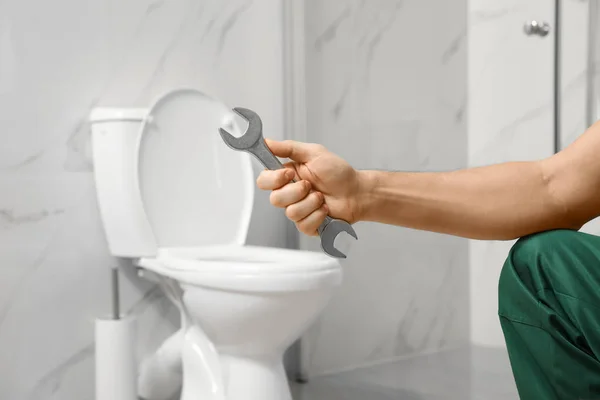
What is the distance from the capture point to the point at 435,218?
3.37 ft

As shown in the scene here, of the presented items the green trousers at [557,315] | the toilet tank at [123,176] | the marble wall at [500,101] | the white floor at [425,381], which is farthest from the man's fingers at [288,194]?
the marble wall at [500,101]

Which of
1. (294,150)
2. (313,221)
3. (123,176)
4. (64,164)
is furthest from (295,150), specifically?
(64,164)

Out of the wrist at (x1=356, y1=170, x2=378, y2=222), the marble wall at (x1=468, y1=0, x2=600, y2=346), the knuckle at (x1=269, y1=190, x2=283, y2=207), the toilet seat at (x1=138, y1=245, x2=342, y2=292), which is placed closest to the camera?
the knuckle at (x1=269, y1=190, x2=283, y2=207)

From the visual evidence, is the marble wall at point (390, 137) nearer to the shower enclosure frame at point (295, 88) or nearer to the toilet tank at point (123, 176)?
the shower enclosure frame at point (295, 88)

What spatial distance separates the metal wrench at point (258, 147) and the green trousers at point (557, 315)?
21 cm

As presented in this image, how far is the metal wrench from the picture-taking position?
2.81 ft

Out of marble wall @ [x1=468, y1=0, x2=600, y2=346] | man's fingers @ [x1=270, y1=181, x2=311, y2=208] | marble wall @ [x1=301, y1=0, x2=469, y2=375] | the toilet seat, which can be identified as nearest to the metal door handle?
marble wall @ [x1=468, y1=0, x2=600, y2=346]

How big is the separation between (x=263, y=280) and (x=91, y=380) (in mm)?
669

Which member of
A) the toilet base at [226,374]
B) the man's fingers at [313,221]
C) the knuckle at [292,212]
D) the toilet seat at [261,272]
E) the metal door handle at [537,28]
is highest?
the metal door handle at [537,28]

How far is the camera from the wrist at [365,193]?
1003 mm

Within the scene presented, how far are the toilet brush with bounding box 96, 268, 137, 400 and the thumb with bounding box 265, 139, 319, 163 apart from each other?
2.67ft

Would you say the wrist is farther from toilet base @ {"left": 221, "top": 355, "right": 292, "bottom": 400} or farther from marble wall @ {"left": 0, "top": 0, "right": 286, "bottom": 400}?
marble wall @ {"left": 0, "top": 0, "right": 286, "bottom": 400}

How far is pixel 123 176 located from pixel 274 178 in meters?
0.87

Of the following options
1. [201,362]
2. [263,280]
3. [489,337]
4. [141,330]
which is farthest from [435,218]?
[489,337]
